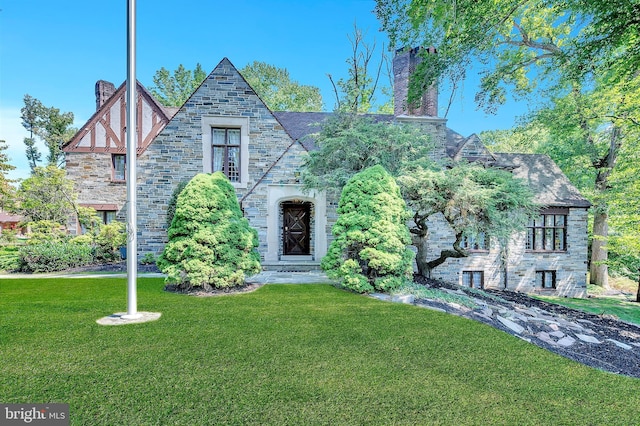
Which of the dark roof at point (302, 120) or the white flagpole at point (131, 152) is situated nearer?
the white flagpole at point (131, 152)

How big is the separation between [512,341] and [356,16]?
18295mm

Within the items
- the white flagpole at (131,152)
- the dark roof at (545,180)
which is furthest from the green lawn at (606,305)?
the white flagpole at (131,152)

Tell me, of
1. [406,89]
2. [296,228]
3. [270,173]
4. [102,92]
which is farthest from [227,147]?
[102,92]

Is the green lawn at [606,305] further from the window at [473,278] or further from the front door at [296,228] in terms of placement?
the front door at [296,228]

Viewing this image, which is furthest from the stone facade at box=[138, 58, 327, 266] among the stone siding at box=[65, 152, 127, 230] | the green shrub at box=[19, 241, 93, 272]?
the stone siding at box=[65, 152, 127, 230]

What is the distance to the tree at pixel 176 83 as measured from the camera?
27344 mm

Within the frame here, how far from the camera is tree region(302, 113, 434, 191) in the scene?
30.4 feet

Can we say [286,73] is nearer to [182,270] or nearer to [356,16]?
[356,16]

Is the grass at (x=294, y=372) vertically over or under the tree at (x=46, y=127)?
under

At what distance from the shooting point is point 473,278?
537 inches

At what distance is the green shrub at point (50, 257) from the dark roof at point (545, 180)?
687 inches

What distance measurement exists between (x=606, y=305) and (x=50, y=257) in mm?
20675

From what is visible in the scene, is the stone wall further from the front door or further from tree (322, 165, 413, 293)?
tree (322, 165, 413, 293)

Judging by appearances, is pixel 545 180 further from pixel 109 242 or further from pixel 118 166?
pixel 118 166
